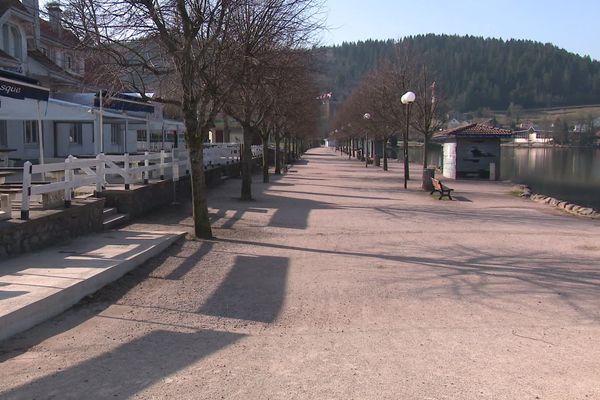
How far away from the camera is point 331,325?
19.3 feet

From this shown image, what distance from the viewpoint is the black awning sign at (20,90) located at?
356 inches

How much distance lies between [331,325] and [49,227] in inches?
190

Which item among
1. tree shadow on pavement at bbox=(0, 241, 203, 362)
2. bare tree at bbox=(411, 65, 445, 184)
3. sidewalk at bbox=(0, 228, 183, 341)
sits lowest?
tree shadow on pavement at bbox=(0, 241, 203, 362)

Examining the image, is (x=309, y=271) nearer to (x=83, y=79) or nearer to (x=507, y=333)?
(x=507, y=333)

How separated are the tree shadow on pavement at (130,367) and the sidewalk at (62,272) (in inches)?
41.9

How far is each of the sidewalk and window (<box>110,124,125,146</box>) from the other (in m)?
24.5

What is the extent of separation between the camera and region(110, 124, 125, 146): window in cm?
3297

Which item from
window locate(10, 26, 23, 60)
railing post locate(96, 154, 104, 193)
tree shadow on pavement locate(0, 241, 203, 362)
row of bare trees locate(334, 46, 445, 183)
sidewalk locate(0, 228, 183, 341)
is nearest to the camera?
tree shadow on pavement locate(0, 241, 203, 362)

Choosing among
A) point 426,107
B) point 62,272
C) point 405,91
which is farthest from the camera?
point 405,91

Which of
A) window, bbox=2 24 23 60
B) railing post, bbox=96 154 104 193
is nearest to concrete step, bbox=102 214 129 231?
railing post, bbox=96 154 104 193

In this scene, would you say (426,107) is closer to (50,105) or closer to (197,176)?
(50,105)

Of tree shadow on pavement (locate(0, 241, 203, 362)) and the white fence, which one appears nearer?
tree shadow on pavement (locate(0, 241, 203, 362))

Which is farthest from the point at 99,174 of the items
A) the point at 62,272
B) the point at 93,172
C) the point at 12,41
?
the point at 12,41

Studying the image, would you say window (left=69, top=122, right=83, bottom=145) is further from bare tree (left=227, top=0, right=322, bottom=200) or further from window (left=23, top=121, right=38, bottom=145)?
bare tree (left=227, top=0, right=322, bottom=200)
